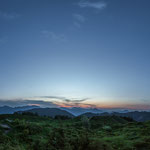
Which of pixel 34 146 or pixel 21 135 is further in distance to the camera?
pixel 21 135

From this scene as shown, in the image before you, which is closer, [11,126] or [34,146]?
[34,146]

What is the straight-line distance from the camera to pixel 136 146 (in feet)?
29.7

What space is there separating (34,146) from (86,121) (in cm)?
1562

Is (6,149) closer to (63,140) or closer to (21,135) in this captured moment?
(63,140)

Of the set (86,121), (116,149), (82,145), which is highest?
(82,145)

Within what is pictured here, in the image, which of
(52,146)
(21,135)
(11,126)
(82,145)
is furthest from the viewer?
(11,126)

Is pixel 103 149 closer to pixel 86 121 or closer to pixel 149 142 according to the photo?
pixel 149 142

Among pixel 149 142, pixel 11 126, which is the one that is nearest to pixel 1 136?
pixel 11 126

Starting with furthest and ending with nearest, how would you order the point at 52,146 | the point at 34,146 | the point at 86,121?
1. the point at 86,121
2. the point at 34,146
3. the point at 52,146

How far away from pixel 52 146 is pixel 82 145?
6.37 ft

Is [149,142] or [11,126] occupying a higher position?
[149,142]

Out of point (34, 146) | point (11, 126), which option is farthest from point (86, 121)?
point (34, 146)

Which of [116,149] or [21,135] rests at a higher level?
[116,149]

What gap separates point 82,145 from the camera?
761cm
